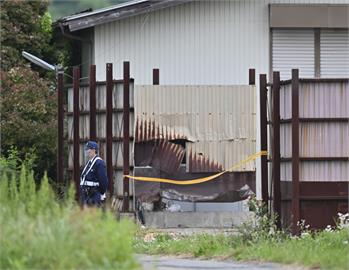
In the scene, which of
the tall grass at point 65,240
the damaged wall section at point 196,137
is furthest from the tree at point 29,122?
the tall grass at point 65,240

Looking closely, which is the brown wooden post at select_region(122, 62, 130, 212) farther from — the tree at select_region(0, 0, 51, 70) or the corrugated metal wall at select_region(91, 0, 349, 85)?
the tree at select_region(0, 0, 51, 70)

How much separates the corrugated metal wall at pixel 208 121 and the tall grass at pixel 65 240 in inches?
402

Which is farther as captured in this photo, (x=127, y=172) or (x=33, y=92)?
(x=33, y=92)

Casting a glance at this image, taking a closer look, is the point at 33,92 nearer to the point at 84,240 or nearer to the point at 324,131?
the point at 324,131

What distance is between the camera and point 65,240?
708 cm

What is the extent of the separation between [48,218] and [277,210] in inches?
284

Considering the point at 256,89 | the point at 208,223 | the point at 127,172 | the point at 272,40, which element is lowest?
the point at 208,223

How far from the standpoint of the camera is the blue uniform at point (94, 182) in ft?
50.0

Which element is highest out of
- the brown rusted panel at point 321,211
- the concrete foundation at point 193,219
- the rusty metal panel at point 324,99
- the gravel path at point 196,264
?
the rusty metal panel at point 324,99

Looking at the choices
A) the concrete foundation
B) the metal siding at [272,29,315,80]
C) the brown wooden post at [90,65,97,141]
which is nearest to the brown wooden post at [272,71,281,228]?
the concrete foundation

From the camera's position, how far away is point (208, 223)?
1853cm

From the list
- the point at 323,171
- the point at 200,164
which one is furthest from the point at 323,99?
the point at 200,164

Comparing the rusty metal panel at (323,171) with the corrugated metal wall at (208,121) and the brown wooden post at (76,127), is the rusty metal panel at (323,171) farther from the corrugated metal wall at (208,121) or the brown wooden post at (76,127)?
the brown wooden post at (76,127)

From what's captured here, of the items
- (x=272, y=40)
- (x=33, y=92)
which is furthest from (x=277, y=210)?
(x=33, y=92)
